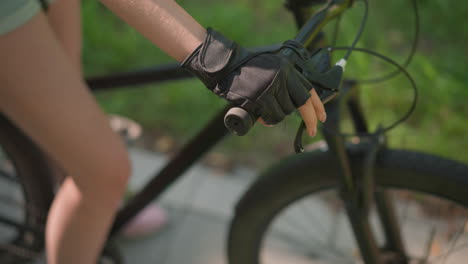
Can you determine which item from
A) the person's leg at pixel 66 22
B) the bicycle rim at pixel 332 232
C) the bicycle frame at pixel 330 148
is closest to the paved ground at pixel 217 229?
the bicycle rim at pixel 332 232

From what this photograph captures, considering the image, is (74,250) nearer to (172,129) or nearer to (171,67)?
(171,67)

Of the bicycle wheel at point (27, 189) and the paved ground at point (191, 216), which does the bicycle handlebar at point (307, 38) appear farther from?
the paved ground at point (191, 216)

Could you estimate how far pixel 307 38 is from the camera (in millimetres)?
725

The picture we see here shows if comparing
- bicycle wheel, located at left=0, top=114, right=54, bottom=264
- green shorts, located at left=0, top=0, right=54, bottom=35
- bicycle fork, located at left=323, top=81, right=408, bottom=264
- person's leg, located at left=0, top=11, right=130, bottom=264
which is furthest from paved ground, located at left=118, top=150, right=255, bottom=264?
green shorts, located at left=0, top=0, right=54, bottom=35

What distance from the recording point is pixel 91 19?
2201 mm

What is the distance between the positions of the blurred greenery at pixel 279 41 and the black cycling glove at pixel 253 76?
1.00m

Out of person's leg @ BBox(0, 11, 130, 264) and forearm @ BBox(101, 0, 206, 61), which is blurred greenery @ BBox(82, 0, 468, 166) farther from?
forearm @ BBox(101, 0, 206, 61)

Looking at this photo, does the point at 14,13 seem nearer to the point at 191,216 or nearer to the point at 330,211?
the point at 191,216

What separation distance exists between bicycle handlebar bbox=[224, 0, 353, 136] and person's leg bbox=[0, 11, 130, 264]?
0.36 meters

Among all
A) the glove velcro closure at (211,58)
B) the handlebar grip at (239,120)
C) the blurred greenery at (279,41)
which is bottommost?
the handlebar grip at (239,120)

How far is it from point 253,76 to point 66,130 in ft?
1.37

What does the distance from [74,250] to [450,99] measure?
1534 mm

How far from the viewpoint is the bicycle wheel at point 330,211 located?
0.89 metres

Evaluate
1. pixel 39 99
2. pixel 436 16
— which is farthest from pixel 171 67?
pixel 436 16
